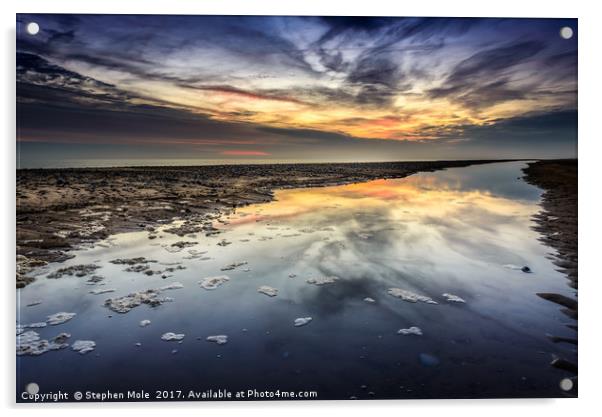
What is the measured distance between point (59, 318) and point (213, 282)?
151 cm

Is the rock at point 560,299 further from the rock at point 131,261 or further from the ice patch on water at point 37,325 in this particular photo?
the ice patch on water at point 37,325

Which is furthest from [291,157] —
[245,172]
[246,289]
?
[245,172]

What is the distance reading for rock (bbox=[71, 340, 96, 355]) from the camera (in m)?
3.23

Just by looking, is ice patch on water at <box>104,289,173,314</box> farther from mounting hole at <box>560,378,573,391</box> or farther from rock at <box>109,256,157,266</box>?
mounting hole at <box>560,378,573,391</box>

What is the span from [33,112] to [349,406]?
4555 mm

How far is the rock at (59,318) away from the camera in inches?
139

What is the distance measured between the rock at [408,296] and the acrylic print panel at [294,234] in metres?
0.04

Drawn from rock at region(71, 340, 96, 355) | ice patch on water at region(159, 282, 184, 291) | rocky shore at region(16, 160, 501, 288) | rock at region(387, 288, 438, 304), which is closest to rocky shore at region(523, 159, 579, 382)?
rock at region(387, 288, 438, 304)

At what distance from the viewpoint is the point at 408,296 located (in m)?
3.98

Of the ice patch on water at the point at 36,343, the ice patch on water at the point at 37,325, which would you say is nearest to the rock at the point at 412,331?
the ice patch on water at the point at 36,343

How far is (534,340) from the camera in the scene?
11.0ft

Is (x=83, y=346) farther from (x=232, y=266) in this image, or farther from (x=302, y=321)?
(x=302, y=321)

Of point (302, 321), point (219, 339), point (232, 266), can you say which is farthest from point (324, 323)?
point (232, 266)
